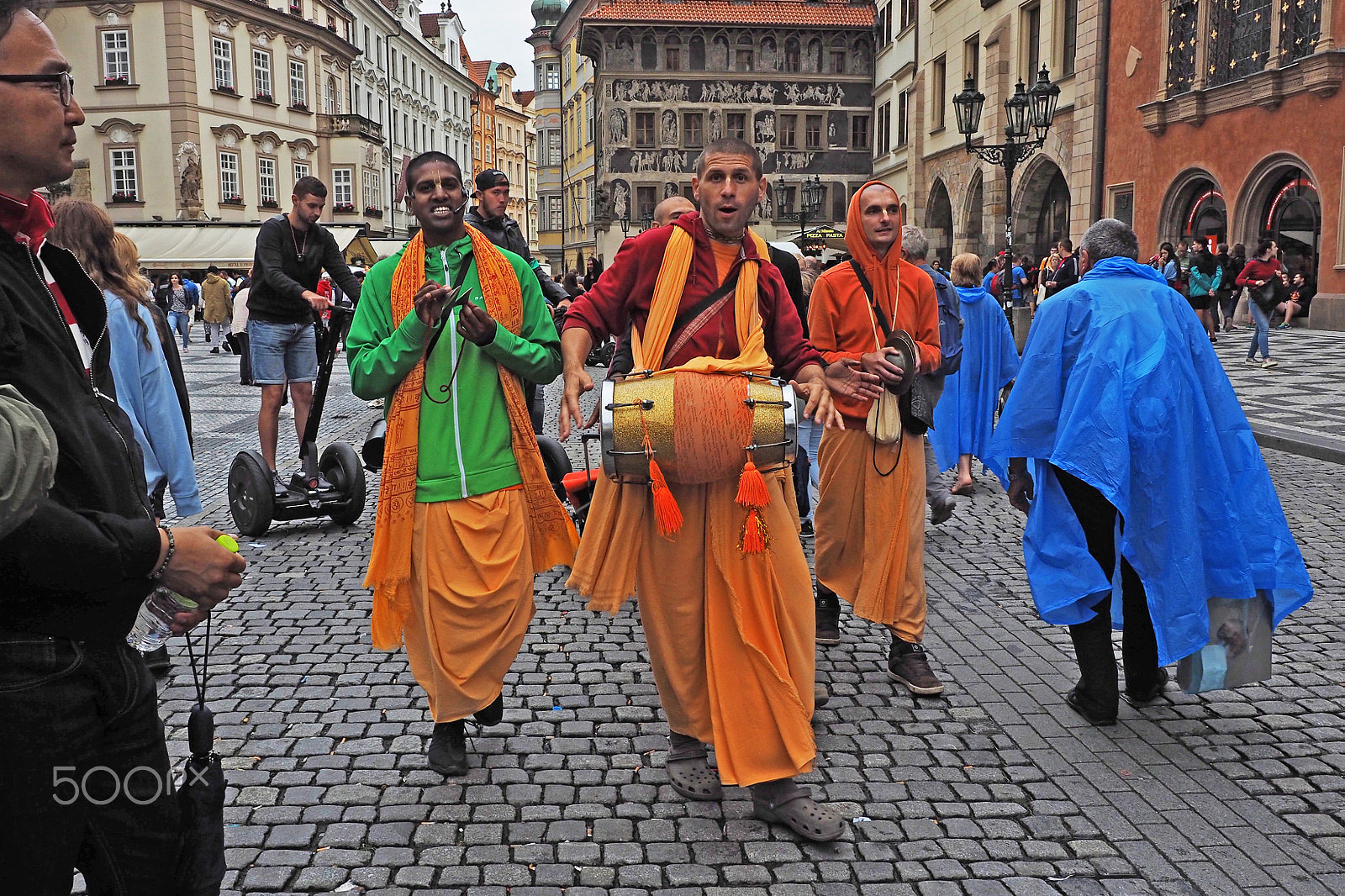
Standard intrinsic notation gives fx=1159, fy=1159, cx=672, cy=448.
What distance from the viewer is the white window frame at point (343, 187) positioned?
52.6m

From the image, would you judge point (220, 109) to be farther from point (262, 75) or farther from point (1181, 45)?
point (1181, 45)

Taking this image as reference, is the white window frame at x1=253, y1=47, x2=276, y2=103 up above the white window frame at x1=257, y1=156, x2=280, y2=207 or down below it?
above

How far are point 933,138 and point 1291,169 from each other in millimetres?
19581

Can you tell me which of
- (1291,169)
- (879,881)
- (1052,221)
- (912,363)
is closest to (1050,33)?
(1052,221)

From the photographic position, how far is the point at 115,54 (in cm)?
4359

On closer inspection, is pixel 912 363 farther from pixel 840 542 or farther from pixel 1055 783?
pixel 1055 783

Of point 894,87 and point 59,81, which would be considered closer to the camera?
point 59,81

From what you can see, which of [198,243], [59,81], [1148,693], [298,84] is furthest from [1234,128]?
[298,84]

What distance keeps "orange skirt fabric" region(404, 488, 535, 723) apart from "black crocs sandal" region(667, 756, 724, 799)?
2.15 ft

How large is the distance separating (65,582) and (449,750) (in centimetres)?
226

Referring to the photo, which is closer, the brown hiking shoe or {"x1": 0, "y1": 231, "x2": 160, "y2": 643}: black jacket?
{"x1": 0, "y1": 231, "x2": 160, "y2": 643}: black jacket

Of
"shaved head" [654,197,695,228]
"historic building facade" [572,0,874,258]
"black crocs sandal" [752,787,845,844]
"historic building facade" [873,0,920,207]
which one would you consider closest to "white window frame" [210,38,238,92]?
"historic building facade" [572,0,874,258]

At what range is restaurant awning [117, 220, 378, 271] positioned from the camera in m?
41.1

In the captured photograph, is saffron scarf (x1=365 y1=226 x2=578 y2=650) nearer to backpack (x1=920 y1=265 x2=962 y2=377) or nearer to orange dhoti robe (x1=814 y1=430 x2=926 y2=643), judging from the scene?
orange dhoti robe (x1=814 y1=430 x2=926 y2=643)
